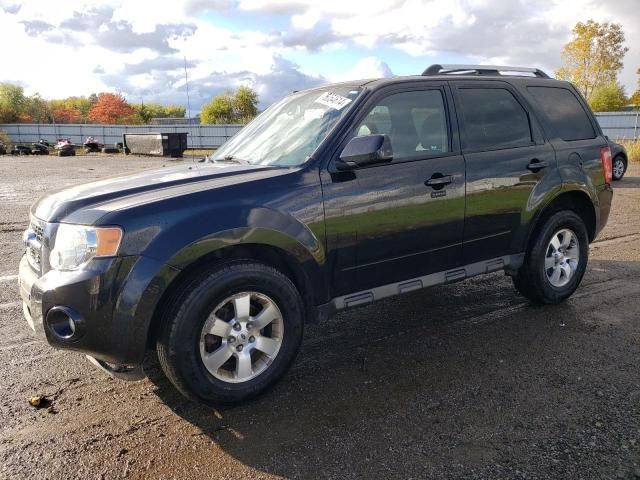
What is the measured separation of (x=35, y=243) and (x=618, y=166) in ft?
48.4

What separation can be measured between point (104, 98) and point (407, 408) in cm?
9839

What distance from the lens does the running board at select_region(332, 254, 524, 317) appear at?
3.69 meters

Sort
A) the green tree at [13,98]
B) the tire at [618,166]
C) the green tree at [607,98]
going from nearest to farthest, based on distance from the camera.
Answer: the tire at [618,166] < the green tree at [607,98] < the green tree at [13,98]

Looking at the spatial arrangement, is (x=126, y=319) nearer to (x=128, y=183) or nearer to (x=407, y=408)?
(x=128, y=183)

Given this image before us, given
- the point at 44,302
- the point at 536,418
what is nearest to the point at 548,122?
the point at 536,418

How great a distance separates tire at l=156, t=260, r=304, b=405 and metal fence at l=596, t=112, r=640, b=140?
104 ft

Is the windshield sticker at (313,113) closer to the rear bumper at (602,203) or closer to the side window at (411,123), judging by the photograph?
the side window at (411,123)

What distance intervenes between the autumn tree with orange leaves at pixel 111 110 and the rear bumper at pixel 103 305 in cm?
9192

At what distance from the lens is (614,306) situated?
16.3ft

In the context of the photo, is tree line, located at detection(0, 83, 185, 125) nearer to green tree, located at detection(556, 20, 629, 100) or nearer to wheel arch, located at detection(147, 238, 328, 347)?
green tree, located at detection(556, 20, 629, 100)

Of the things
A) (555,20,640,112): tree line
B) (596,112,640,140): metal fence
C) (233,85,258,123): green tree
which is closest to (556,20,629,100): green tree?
(555,20,640,112): tree line

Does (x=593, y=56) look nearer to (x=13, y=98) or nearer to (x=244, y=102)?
(x=244, y=102)

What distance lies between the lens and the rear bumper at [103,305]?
9.29ft

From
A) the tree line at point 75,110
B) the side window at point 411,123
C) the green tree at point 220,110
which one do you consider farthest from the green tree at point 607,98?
the tree line at point 75,110
